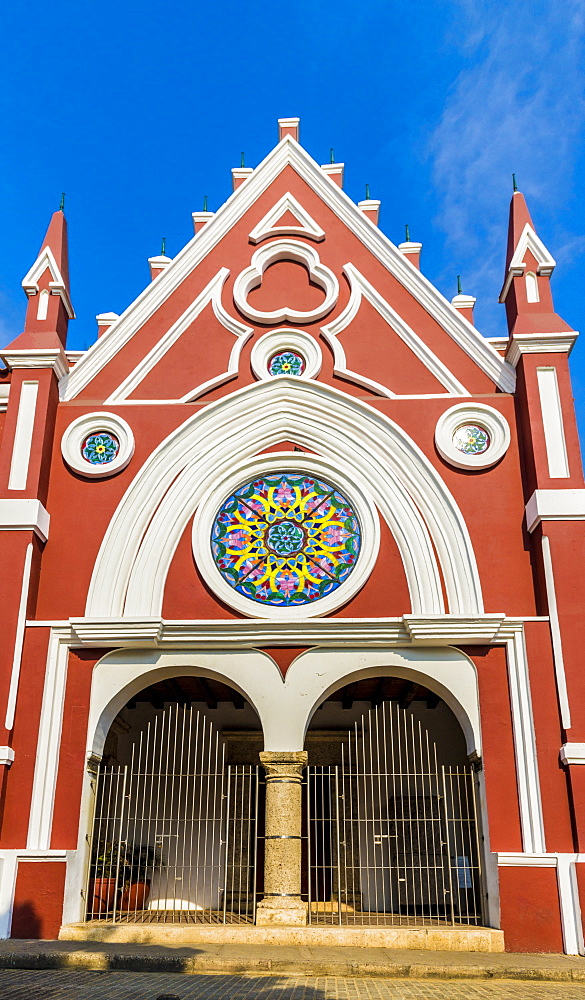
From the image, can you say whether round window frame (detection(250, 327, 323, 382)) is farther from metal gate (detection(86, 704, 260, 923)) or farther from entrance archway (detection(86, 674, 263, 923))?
metal gate (detection(86, 704, 260, 923))

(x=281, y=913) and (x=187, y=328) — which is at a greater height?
(x=187, y=328)

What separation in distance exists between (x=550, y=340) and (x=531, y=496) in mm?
2328

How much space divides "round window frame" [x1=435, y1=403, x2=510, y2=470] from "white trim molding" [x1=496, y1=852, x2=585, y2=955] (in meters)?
4.98

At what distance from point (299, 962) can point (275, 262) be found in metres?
10.0

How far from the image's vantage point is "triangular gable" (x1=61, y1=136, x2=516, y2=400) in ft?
→ 44.1

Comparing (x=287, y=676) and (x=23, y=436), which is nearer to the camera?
(x=287, y=676)

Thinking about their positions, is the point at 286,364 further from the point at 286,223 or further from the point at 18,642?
the point at 18,642

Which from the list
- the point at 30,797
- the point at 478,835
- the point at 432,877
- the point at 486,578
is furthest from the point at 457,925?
the point at 30,797

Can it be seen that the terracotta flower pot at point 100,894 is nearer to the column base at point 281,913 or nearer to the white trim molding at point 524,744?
the column base at point 281,913

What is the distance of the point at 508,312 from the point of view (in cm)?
1375

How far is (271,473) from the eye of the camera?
12945 mm

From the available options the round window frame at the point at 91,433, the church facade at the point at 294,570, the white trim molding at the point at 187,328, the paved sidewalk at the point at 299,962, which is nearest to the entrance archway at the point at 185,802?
the church facade at the point at 294,570

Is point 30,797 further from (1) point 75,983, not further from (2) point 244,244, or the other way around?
(2) point 244,244

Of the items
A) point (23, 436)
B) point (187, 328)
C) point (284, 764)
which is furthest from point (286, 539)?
point (23, 436)
